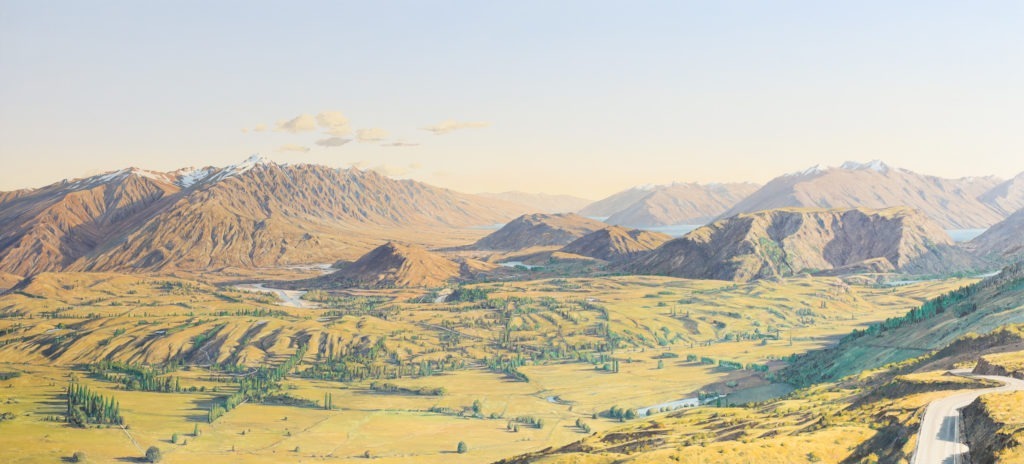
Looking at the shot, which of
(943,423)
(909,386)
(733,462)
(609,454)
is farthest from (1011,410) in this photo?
Answer: (609,454)

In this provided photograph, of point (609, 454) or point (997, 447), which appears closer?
point (997, 447)

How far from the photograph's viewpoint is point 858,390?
17425 centimetres

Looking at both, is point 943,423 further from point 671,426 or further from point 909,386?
point 671,426

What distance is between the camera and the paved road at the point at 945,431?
89.2 metres

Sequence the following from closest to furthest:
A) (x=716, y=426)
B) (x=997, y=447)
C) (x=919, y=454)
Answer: (x=997, y=447), (x=919, y=454), (x=716, y=426)

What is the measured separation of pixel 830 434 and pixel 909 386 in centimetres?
2996

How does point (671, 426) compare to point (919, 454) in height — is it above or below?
A: below

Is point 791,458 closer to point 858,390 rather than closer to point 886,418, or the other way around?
point 886,418

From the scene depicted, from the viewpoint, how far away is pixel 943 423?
100 metres

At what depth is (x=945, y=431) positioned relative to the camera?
9738 centimetres

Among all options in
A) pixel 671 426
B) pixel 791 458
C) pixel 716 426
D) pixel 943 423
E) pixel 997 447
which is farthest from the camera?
pixel 671 426

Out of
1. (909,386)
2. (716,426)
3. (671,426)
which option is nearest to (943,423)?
(909,386)

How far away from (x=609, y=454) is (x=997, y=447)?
210 feet

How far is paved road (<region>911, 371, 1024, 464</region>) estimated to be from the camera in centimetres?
8919
